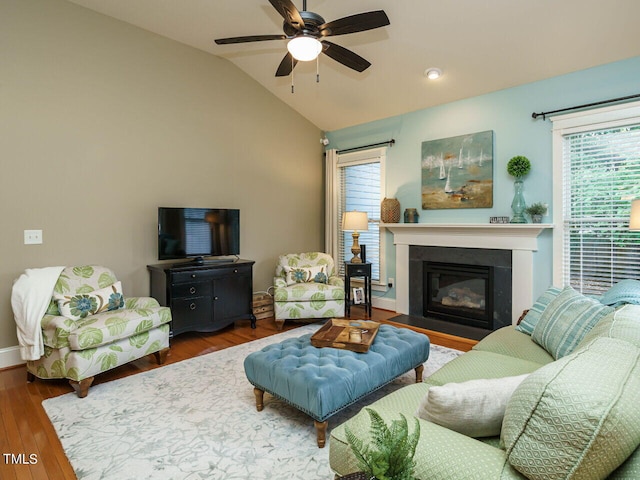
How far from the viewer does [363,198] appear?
553 centimetres

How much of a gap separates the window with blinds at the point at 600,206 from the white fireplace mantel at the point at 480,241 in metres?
0.32

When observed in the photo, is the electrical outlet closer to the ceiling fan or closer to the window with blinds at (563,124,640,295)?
the ceiling fan

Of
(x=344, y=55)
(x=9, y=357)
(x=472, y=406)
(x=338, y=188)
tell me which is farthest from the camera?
(x=338, y=188)

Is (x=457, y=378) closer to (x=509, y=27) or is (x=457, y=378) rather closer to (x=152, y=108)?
(x=509, y=27)

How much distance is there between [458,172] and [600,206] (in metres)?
1.43

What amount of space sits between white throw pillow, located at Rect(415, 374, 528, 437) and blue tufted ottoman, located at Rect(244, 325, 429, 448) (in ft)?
2.96

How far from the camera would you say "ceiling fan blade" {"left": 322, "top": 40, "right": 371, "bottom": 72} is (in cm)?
281

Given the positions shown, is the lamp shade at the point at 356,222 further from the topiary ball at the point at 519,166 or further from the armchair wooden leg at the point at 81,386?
the armchair wooden leg at the point at 81,386

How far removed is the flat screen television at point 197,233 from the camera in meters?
3.95

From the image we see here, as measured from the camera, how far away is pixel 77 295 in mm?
3051

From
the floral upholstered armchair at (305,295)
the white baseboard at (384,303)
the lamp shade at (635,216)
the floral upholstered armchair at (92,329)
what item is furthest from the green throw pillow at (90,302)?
the lamp shade at (635,216)

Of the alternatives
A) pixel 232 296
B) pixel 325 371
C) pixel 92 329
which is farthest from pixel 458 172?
pixel 92 329

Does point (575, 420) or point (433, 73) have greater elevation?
point (433, 73)

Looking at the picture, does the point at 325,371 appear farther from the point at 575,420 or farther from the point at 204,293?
the point at 204,293
